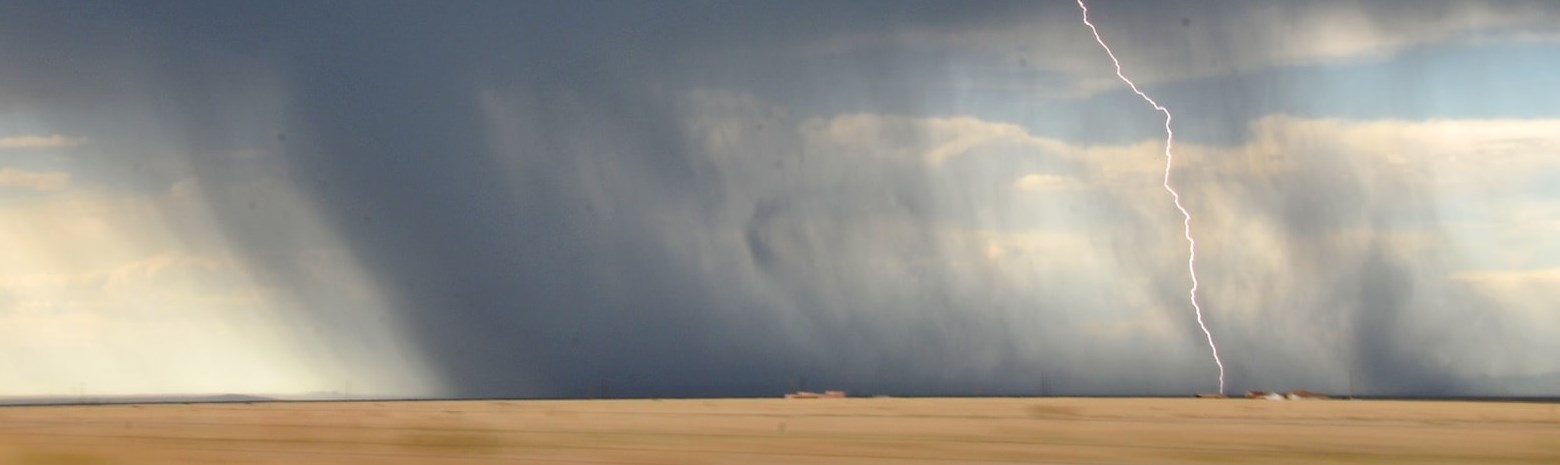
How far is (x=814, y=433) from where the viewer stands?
25344 mm

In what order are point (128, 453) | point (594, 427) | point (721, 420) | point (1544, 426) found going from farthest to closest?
point (721, 420), point (594, 427), point (1544, 426), point (128, 453)

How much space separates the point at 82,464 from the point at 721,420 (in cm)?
1187

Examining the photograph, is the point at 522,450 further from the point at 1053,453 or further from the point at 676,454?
the point at 1053,453

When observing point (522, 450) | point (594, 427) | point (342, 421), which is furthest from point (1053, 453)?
point (342, 421)

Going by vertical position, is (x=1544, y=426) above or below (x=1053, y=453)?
above

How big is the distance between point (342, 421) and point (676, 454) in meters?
12.0

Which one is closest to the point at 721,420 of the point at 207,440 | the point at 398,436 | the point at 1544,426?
the point at 398,436

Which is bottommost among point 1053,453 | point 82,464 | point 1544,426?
point 82,464

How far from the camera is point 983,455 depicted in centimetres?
2083

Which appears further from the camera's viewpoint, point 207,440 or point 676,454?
point 207,440

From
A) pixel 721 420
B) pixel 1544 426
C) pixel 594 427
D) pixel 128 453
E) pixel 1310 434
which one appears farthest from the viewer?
pixel 721 420

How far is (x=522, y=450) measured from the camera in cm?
2247

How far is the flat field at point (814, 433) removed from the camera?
2073 cm

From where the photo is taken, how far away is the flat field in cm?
2073
